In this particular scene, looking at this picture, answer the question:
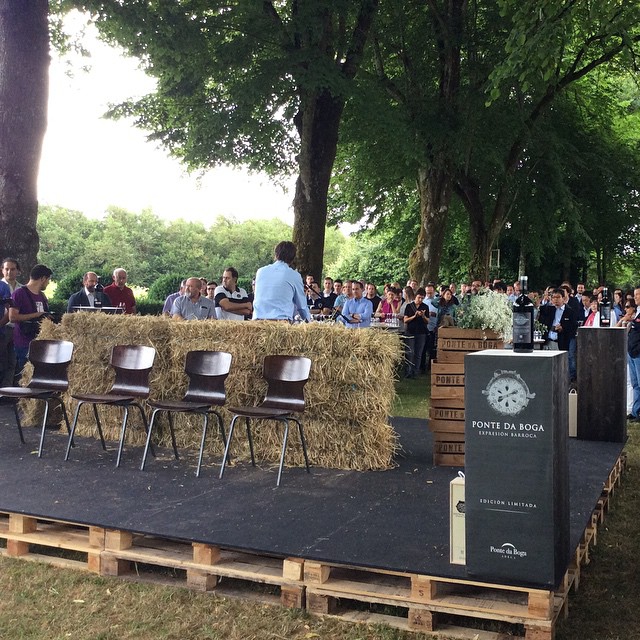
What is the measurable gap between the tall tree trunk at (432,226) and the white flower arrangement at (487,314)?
12421 millimetres

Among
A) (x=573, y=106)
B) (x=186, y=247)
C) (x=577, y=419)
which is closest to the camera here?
(x=577, y=419)

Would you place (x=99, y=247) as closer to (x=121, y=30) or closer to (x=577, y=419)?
(x=121, y=30)

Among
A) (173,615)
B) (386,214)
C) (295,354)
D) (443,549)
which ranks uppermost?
(386,214)

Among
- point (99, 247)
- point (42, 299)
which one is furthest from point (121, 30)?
point (99, 247)

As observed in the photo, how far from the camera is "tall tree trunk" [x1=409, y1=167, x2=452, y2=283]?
19656mm

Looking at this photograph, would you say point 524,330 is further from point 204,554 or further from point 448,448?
point 448,448

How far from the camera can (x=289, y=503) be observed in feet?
18.4

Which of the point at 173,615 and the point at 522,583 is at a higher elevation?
the point at 522,583

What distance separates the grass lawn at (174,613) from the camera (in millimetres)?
4035

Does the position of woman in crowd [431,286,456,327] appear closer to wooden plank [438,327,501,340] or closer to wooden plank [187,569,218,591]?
wooden plank [438,327,501,340]

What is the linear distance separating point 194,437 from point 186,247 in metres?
53.3

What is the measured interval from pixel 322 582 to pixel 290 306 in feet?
12.5

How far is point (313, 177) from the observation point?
49.2 ft

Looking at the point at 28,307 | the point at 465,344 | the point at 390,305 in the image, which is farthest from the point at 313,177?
the point at 465,344
